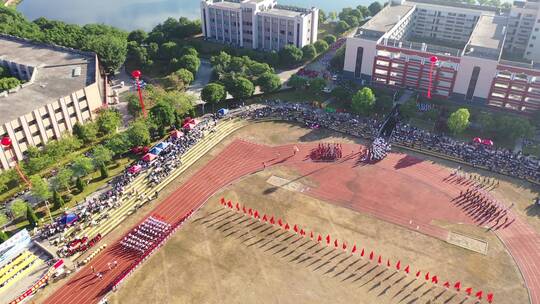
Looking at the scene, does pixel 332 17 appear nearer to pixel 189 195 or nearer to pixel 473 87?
pixel 473 87

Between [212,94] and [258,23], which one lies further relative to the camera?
[258,23]

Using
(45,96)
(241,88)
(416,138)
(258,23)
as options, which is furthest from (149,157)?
(258,23)

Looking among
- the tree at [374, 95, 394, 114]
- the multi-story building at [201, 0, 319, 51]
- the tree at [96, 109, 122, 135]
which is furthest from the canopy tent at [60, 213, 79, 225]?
the multi-story building at [201, 0, 319, 51]

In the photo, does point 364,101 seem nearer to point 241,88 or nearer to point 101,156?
point 241,88

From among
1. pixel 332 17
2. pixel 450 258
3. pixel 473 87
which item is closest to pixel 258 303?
pixel 450 258

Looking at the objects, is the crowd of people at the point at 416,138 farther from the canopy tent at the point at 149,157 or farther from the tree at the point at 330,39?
the tree at the point at 330,39
